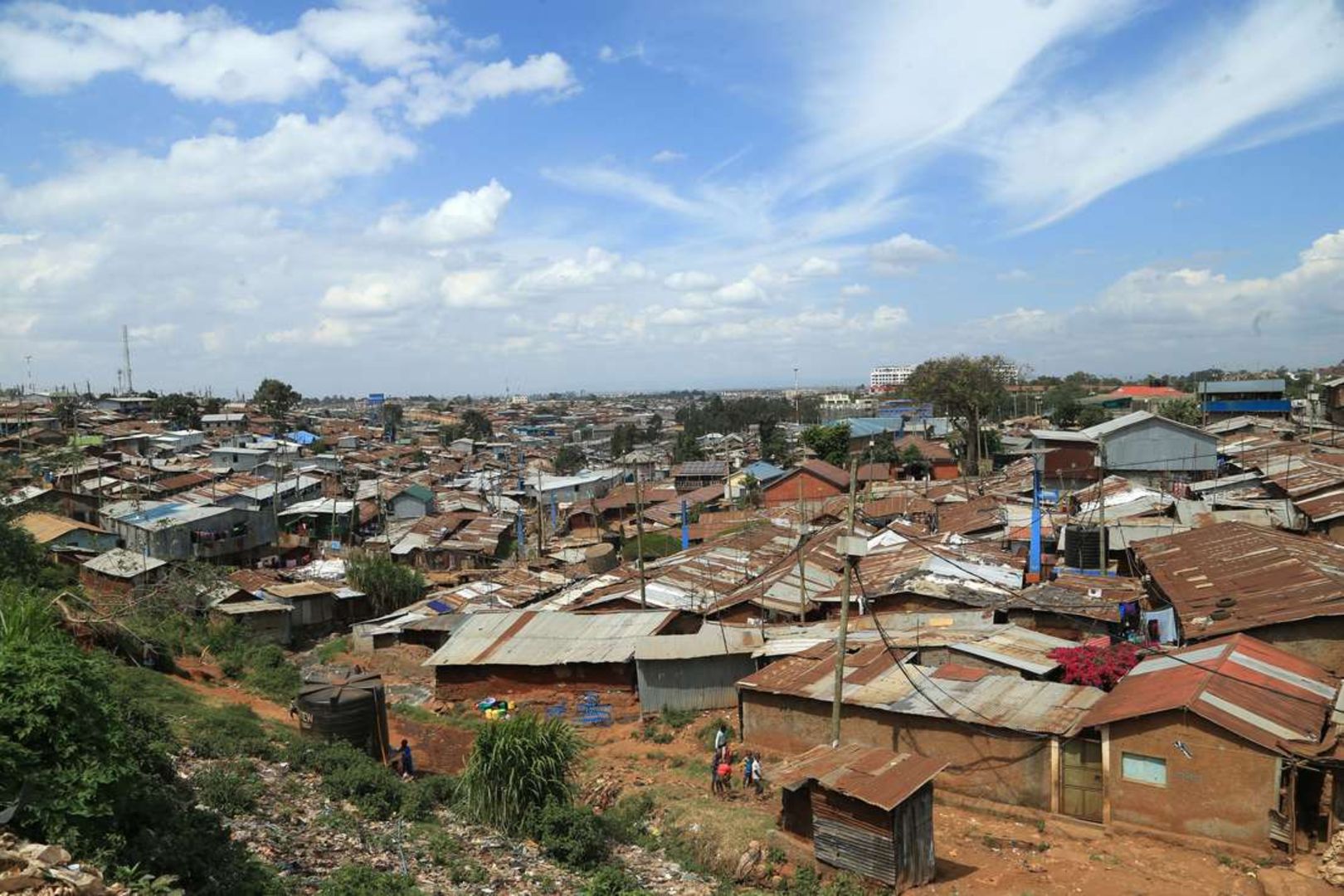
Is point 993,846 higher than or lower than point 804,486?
lower

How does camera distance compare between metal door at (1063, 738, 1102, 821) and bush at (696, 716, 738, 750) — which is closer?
metal door at (1063, 738, 1102, 821)

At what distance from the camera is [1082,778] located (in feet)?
40.7

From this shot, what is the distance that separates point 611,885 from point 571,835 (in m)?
2.40

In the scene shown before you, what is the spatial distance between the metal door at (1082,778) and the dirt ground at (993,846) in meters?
0.26

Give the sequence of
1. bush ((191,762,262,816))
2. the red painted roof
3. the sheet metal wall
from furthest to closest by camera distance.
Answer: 1. the red painted roof
2. the sheet metal wall
3. bush ((191,762,262,816))

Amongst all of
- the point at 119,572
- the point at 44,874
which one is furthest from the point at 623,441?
the point at 44,874

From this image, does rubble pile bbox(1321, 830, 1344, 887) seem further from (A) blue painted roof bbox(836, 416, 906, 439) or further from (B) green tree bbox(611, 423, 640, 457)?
(B) green tree bbox(611, 423, 640, 457)

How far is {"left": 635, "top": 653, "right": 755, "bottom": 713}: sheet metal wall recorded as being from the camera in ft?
61.1

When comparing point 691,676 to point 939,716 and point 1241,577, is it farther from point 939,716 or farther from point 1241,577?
point 1241,577

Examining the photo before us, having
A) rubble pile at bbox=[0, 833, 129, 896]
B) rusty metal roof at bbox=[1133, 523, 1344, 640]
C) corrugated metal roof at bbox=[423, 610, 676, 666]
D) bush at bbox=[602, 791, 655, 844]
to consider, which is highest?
rubble pile at bbox=[0, 833, 129, 896]

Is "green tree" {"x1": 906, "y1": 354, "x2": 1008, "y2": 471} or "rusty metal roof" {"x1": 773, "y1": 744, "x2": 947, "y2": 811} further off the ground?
"green tree" {"x1": 906, "y1": 354, "x2": 1008, "y2": 471}

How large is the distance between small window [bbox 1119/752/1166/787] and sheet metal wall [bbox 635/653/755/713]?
8.04 m

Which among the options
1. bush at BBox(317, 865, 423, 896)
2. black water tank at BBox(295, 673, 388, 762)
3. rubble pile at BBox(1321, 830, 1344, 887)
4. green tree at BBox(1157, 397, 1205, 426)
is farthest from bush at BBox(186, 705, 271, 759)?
green tree at BBox(1157, 397, 1205, 426)

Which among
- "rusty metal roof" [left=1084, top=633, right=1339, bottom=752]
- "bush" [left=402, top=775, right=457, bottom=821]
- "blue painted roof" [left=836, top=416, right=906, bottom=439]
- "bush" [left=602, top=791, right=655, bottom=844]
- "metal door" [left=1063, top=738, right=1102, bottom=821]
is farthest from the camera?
"blue painted roof" [left=836, top=416, right=906, bottom=439]
